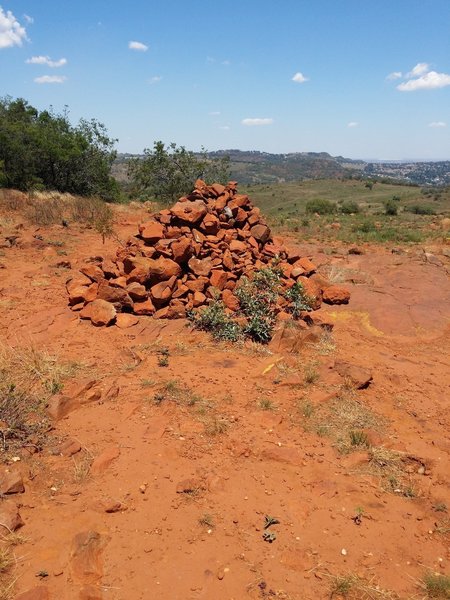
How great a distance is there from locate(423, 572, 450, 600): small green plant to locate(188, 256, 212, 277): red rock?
5392 mm

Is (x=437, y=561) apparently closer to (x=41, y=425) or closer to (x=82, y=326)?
(x=41, y=425)

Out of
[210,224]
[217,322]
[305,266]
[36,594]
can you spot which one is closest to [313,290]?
[305,266]

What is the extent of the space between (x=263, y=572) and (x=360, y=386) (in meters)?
2.90

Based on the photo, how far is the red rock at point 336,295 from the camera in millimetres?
8234

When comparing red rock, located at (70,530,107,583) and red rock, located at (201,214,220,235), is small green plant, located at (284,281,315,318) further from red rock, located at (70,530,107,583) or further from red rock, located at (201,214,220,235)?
red rock, located at (70,530,107,583)

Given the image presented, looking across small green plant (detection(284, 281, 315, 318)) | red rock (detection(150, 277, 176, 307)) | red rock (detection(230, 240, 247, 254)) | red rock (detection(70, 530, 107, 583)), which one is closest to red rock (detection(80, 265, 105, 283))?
red rock (detection(150, 277, 176, 307))

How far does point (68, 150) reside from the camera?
61.1 ft

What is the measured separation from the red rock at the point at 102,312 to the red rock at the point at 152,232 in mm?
1579

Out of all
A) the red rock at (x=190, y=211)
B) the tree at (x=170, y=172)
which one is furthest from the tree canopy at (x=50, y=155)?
the red rock at (x=190, y=211)

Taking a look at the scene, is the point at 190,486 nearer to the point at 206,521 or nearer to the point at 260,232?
the point at 206,521

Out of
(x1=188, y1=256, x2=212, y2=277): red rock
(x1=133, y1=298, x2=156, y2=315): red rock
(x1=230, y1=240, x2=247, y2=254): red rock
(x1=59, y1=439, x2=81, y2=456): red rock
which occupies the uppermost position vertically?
(x1=230, y1=240, x2=247, y2=254): red rock

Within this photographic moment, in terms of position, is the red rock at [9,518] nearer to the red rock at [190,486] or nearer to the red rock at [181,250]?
the red rock at [190,486]

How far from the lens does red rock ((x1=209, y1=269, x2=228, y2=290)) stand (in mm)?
7387

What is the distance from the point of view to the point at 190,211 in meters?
8.30
